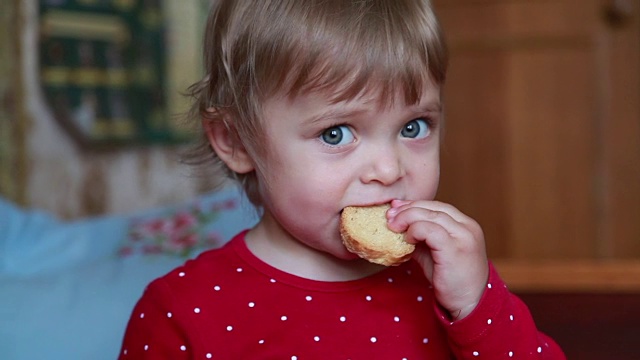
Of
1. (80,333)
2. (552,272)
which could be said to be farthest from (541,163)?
(80,333)

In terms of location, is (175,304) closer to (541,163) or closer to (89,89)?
(89,89)

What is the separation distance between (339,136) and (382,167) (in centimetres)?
6

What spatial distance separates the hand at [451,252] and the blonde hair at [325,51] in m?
0.13

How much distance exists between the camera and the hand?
1.06 m

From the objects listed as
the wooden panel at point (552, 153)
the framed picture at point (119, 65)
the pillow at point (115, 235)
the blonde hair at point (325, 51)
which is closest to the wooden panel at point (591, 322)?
the pillow at point (115, 235)

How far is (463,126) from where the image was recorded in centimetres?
323

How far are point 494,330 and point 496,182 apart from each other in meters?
2.20

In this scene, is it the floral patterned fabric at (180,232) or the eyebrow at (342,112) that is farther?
the floral patterned fabric at (180,232)

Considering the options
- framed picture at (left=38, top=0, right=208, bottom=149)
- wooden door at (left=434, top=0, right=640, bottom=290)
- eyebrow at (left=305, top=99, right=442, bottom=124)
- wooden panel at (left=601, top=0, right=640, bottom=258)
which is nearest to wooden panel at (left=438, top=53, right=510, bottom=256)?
wooden door at (left=434, top=0, right=640, bottom=290)

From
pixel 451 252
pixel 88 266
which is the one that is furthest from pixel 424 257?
pixel 88 266

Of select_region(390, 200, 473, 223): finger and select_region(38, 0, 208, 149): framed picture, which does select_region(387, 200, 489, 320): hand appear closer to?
select_region(390, 200, 473, 223): finger

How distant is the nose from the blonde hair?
64mm

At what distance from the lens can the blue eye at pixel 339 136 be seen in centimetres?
109

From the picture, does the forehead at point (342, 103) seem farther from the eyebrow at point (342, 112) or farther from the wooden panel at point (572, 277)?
the wooden panel at point (572, 277)
